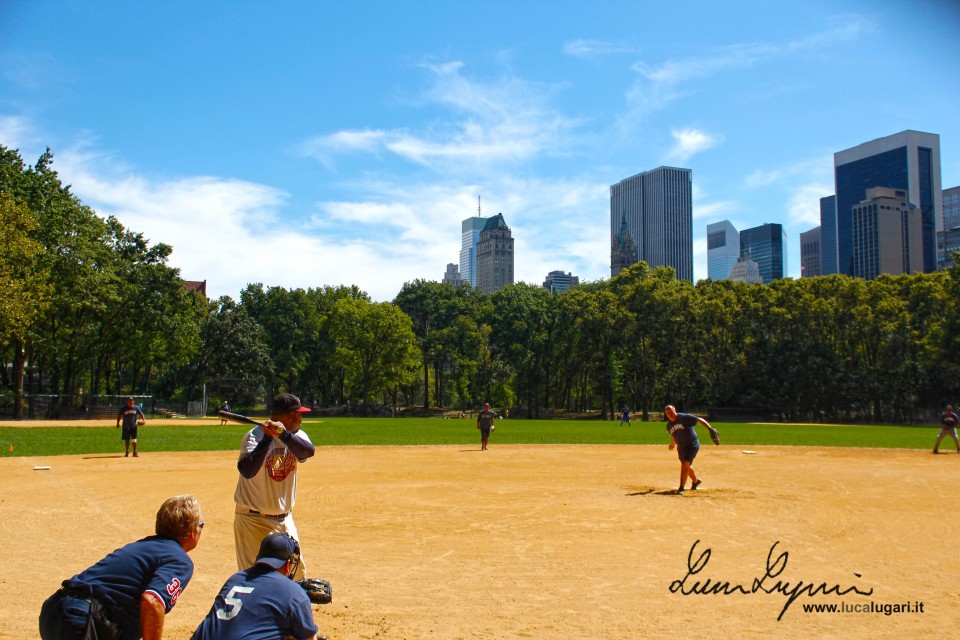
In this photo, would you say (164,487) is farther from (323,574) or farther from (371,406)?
(371,406)

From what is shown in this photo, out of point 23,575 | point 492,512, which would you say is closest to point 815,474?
point 492,512

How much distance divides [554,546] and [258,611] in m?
7.24

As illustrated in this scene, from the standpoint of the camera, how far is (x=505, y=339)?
93.2 metres

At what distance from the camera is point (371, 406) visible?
90.2 meters

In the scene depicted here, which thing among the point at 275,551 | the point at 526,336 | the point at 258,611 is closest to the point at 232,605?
the point at 258,611

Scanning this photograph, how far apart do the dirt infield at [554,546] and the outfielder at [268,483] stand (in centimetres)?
114

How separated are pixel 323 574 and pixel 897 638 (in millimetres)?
6456

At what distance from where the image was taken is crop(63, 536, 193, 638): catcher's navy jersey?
182 inches

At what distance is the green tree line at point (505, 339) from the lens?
2367 inches

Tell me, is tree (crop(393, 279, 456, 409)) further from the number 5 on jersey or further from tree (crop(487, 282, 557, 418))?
the number 5 on jersey

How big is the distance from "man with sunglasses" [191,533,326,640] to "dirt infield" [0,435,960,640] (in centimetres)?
259
